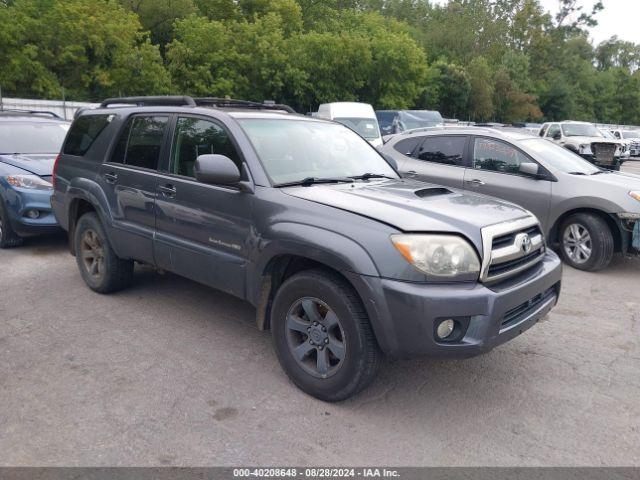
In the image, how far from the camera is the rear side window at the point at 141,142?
4.58 metres

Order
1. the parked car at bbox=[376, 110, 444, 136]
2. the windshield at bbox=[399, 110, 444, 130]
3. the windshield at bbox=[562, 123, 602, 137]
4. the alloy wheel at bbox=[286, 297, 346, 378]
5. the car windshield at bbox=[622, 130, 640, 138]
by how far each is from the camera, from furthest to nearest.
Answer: the car windshield at bbox=[622, 130, 640, 138], the windshield at bbox=[562, 123, 602, 137], the windshield at bbox=[399, 110, 444, 130], the parked car at bbox=[376, 110, 444, 136], the alloy wheel at bbox=[286, 297, 346, 378]

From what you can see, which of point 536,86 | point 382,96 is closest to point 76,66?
point 382,96

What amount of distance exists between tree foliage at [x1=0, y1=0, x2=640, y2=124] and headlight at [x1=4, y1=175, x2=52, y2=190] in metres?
18.6

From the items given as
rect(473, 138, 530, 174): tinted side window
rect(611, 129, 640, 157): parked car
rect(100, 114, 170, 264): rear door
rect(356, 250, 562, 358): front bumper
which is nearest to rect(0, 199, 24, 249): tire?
rect(100, 114, 170, 264): rear door

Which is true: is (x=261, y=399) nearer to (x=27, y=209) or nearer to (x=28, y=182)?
(x=27, y=209)

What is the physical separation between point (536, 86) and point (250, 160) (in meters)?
62.8

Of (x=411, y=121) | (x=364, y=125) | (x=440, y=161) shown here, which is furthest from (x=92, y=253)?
(x=411, y=121)

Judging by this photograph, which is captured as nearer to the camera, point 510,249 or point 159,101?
point 510,249

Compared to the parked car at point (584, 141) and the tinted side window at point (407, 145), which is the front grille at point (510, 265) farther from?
the parked car at point (584, 141)

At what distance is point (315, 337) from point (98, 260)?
283 cm

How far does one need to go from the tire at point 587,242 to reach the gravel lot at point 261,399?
1.45m

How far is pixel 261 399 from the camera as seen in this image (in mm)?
3439

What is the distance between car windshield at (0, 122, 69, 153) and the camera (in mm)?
7762

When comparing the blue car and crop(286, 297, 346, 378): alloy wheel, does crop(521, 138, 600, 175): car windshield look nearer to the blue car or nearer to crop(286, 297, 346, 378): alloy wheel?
crop(286, 297, 346, 378): alloy wheel
